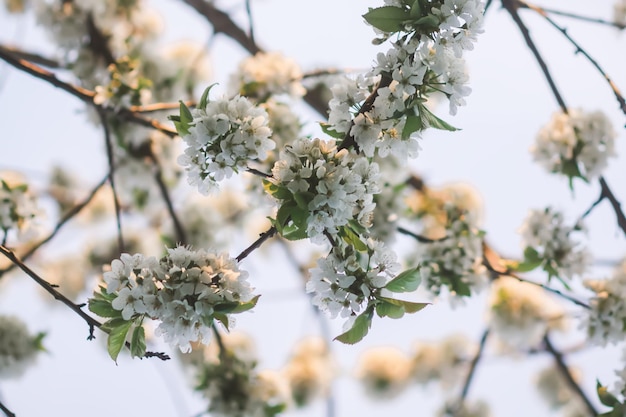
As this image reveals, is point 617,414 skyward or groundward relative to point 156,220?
groundward

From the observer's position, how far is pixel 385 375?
541cm

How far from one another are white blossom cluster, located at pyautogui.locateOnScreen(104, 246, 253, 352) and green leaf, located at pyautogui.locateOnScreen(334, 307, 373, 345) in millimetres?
244

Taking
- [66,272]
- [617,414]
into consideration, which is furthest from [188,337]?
[66,272]

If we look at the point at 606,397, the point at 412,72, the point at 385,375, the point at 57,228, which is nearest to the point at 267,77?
the point at 57,228

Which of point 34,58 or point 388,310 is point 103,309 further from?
point 34,58

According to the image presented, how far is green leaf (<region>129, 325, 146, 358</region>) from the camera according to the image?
4.67 ft

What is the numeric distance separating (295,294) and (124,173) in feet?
3.98

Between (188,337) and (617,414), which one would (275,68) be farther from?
(617,414)

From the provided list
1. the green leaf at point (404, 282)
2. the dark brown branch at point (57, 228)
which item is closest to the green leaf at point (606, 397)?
the green leaf at point (404, 282)

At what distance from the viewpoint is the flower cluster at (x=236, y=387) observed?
107 inches

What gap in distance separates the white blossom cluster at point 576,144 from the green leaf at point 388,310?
1.47 metres

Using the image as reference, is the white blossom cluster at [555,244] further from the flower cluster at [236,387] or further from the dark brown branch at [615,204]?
the flower cluster at [236,387]

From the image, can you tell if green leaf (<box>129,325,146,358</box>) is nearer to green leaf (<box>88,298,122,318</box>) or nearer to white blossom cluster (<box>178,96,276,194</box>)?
green leaf (<box>88,298,122,318</box>)

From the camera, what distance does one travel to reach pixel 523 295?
3.76 m
